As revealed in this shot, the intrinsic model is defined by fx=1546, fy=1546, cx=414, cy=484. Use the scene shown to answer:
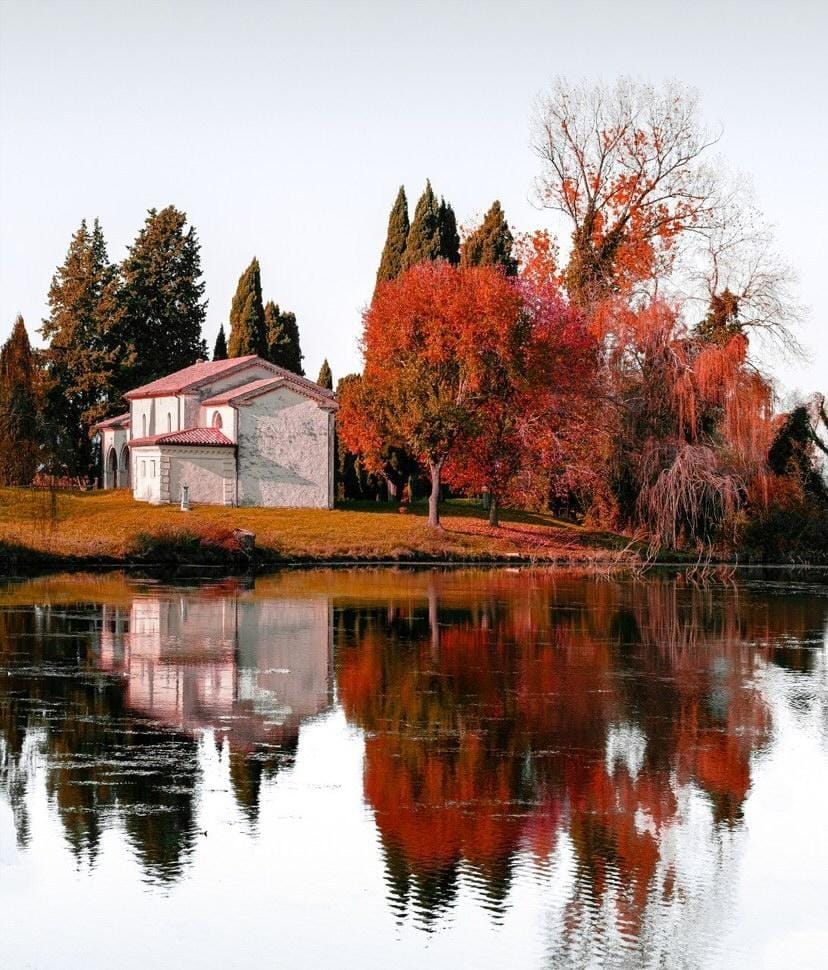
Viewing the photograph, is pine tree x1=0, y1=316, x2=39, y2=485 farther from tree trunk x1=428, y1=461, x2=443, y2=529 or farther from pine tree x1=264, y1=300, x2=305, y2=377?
pine tree x1=264, y1=300, x2=305, y2=377

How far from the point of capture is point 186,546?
4719 cm

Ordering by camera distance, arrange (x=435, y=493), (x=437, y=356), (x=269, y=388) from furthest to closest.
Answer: (x=269, y=388)
(x=435, y=493)
(x=437, y=356)

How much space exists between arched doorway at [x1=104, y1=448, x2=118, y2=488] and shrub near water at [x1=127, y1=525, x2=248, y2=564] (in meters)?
28.8

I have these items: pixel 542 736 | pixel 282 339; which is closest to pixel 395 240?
pixel 282 339

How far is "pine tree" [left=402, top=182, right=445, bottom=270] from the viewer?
7188 centimetres

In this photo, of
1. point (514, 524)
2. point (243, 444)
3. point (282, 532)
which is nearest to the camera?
point (282, 532)

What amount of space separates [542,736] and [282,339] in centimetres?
6485

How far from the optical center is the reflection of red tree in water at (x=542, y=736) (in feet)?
41.8

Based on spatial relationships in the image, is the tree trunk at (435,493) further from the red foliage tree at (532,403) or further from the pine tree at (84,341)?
the pine tree at (84,341)

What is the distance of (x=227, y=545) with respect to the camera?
47.6 metres

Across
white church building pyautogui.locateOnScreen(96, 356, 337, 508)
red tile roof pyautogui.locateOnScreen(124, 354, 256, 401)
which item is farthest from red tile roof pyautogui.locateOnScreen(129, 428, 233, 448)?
red tile roof pyautogui.locateOnScreen(124, 354, 256, 401)

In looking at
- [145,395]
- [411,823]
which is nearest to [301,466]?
[145,395]

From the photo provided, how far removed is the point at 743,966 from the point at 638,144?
2256 inches

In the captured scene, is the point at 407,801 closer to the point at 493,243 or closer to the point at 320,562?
the point at 320,562
